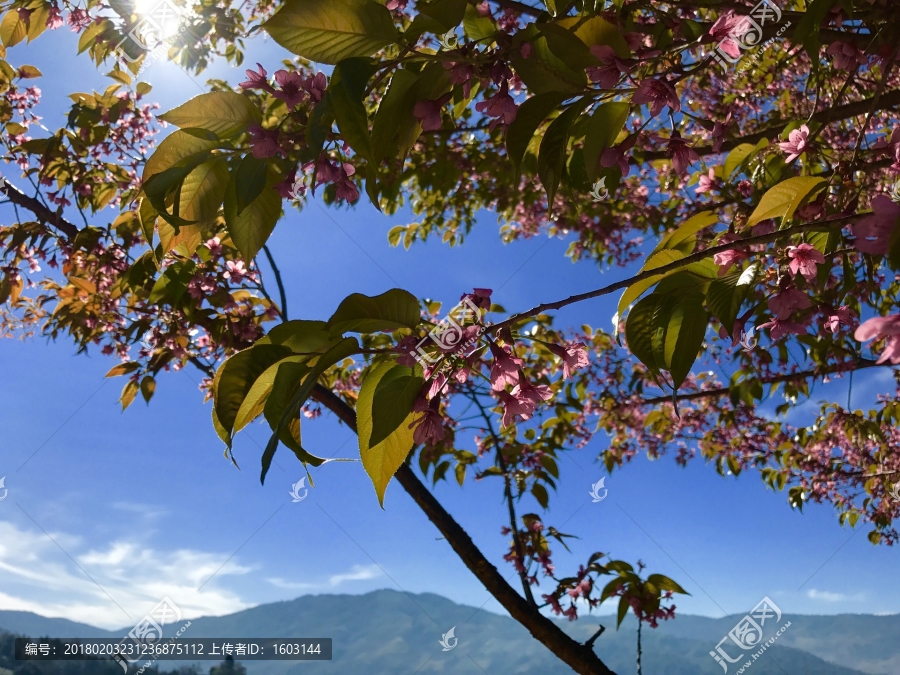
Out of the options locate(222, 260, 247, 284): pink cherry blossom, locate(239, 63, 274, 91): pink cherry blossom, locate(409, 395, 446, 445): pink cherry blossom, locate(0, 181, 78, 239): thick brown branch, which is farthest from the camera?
locate(0, 181, 78, 239): thick brown branch

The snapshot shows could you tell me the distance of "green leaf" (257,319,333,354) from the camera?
21.0 inches

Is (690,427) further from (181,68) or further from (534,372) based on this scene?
(181,68)

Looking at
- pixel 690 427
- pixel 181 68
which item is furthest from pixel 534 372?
pixel 181 68

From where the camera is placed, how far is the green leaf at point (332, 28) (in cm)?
50

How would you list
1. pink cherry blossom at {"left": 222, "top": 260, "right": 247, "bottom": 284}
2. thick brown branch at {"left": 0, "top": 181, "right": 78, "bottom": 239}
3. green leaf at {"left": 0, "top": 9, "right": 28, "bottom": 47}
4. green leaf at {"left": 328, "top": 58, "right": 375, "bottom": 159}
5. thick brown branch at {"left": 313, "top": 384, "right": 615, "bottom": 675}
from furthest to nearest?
thick brown branch at {"left": 0, "top": 181, "right": 78, "bottom": 239}
pink cherry blossom at {"left": 222, "top": 260, "right": 247, "bottom": 284}
green leaf at {"left": 0, "top": 9, "right": 28, "bottom": 47}
thick brown branch at {"left": 313, "top": 384, "right": 615, "bottom": 675}
green leaf at {"left": 328, "top": 58, "right": 375, "bottom": 159}

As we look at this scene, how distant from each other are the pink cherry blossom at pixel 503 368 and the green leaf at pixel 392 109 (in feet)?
0.78

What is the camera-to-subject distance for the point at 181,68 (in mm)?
2232

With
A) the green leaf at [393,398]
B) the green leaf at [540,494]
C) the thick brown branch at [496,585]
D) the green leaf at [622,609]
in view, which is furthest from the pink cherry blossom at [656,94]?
Result: the green leaf at [540,494]

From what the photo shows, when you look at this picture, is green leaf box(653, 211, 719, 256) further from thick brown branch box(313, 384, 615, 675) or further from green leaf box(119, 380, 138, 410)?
green leaf box(119, 380, 138, 410)

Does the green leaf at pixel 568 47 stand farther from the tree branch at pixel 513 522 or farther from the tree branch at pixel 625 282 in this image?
the tree branch at pixel 513 522

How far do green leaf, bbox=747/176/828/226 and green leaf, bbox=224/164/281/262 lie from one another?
0.50 m

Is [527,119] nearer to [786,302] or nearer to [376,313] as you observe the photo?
[376,313]

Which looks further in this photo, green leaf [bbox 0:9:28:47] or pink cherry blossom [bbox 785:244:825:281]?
green leaf [bbox 0:9:28:47]

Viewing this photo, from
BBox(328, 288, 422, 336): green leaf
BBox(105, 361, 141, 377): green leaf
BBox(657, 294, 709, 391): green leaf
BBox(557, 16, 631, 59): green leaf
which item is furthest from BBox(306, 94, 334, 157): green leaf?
BBox(105, 361, 141, 377): green leaf
